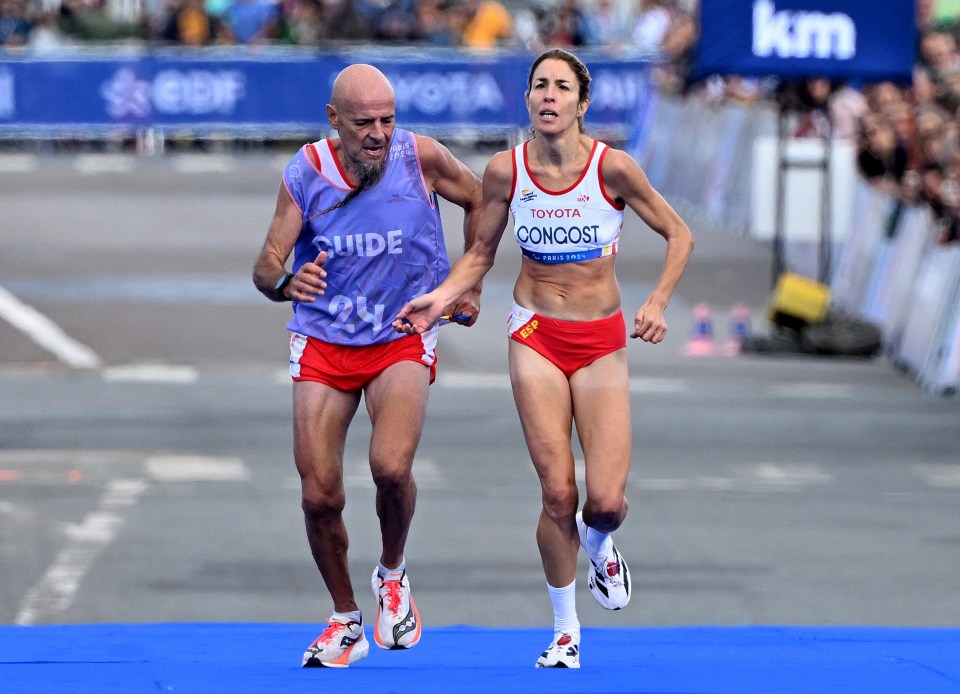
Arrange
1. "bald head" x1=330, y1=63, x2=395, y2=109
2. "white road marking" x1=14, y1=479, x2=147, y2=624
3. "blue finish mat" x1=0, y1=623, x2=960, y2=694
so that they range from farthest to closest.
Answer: "white road marking" x1=14, y1=479, x2=147, y2=624 → "bald head" x1=330, y1=63, x2=395, y2=109 → "blue finish mat" x1=0, y1=623, x2=960, y2=694

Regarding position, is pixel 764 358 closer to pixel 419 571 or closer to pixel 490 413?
pixel 490 413

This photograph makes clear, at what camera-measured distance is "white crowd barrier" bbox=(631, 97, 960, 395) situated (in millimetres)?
17188

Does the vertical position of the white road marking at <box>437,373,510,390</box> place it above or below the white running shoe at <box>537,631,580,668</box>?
below

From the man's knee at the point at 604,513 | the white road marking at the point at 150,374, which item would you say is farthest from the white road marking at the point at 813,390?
the man's knee at the point at 604,513

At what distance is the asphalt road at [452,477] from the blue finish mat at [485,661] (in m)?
1.24

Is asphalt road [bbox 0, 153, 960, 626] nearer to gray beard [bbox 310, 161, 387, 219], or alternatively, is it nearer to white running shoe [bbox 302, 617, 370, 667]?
Answer: white running shoe [bbox 302, 617, 370, 667]

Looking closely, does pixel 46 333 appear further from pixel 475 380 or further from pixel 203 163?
pixel 203 163

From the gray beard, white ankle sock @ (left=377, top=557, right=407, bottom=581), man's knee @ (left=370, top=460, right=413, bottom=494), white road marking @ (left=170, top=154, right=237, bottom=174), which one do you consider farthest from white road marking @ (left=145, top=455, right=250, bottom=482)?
white road marking @ (left=170, top=154, right=237, bottom=174)

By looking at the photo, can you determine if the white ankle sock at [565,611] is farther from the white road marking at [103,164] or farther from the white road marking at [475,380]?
the white road marking at [103,164]

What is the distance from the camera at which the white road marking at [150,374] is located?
1712 centimetres

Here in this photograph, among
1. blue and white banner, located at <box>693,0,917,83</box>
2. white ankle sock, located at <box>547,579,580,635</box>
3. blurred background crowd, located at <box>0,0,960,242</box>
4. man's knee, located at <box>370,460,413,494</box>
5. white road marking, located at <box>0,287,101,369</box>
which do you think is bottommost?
white road marking, located at <box>0,287,101,369</box>

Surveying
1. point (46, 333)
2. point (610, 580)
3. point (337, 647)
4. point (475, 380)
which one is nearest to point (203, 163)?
point (46, 333)

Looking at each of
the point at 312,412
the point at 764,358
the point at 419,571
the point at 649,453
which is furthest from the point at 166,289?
the point at 312,412

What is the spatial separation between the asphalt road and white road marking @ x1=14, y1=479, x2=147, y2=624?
3 cm
